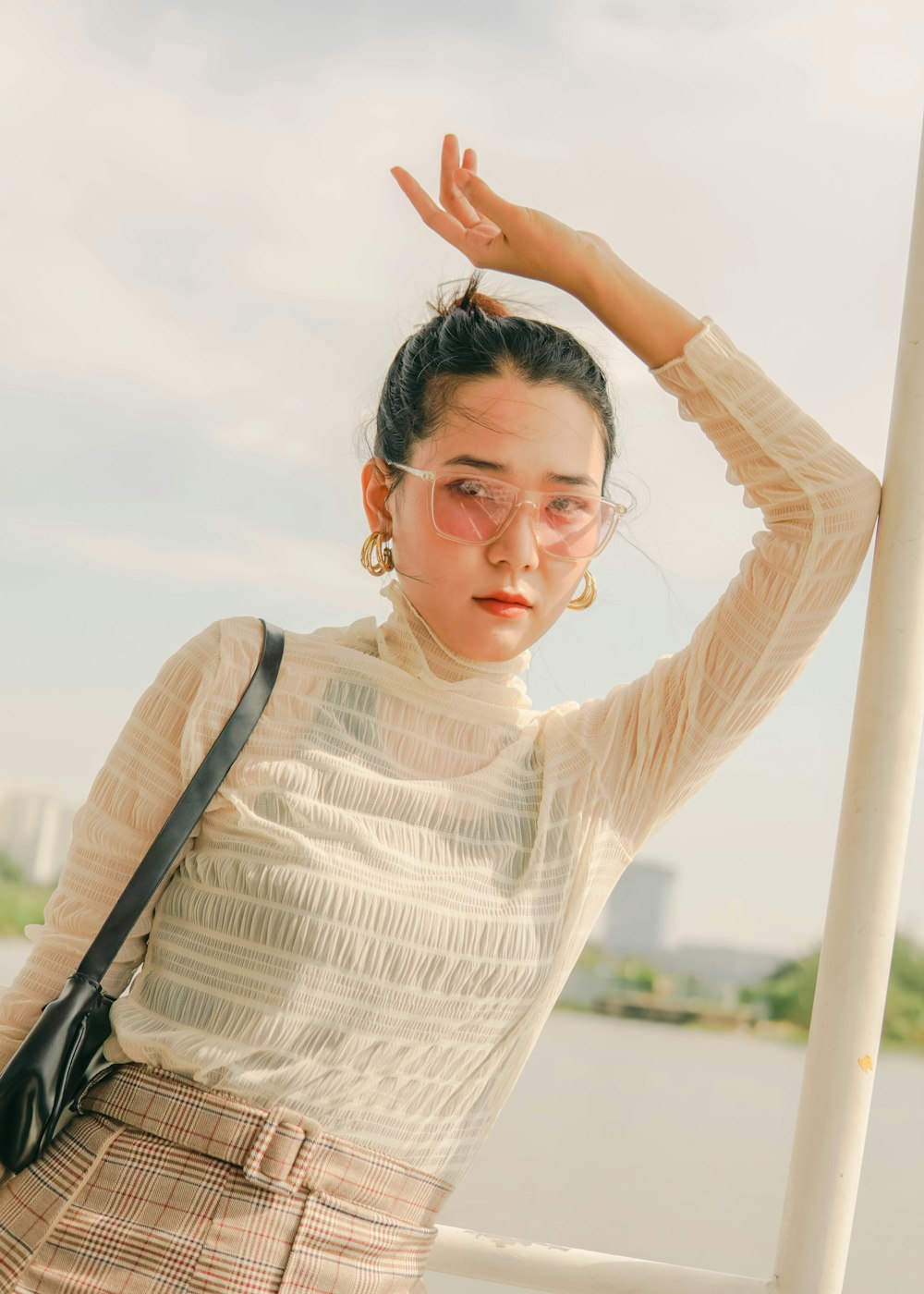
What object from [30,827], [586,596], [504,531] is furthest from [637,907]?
[30,827]

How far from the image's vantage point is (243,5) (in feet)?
12.1

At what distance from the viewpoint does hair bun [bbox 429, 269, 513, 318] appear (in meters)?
1.41

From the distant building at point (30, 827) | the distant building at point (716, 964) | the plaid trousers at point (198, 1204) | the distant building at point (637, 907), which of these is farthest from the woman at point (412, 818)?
the distant building at point (716, 964)

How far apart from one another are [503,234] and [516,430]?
21cm

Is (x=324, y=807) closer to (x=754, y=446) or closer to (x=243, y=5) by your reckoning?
(x=754, y=446)

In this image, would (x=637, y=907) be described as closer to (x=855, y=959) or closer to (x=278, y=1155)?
(x=855, y=959)

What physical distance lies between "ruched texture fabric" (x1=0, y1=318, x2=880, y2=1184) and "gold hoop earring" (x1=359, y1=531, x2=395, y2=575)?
140mm

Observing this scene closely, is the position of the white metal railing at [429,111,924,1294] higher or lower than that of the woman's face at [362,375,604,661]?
lower

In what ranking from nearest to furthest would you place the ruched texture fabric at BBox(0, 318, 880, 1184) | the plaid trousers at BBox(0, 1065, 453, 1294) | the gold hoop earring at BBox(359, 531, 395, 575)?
the plaid trousers at BBox(0, 1065, 453, 1294) → the ruched texture fabric at BBox(0, 318, 880, 1184) → the gold hoop earring at BBox(359, 531, 395, 575)

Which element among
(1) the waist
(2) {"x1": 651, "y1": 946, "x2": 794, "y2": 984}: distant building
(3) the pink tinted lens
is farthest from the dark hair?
(2) {"x1": 651, "y1": 946, "x2": 794, "y2": 984}: distant building

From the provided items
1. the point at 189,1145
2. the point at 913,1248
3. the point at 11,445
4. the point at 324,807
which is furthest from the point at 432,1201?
the point at 11,445

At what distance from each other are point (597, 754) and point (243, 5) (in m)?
3.42

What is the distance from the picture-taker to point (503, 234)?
1.22 meters

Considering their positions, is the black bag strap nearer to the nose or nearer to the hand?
the nose
